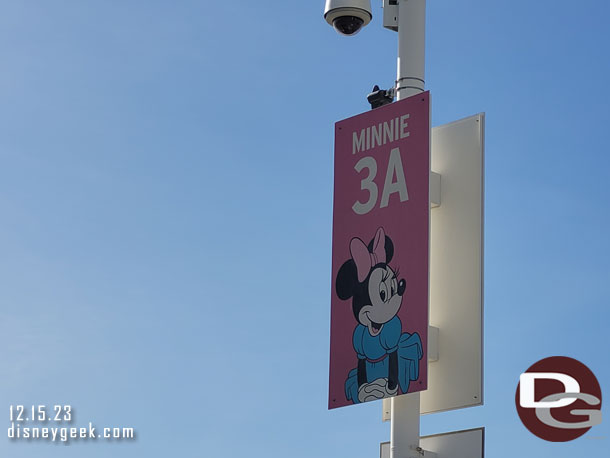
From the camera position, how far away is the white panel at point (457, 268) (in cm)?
732

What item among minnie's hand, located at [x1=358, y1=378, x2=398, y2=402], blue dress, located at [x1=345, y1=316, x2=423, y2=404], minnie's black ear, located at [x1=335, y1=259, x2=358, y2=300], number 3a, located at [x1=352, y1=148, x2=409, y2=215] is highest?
number 3a, located at [x1=352, y1=148, x2=409, y2=215]

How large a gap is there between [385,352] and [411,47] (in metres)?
2.09

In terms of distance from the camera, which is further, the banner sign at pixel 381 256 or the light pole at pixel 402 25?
the light pole at pixel 402 25

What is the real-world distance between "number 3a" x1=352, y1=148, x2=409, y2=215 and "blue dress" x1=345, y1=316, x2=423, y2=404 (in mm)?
785

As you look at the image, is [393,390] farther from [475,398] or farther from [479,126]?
[479,126]

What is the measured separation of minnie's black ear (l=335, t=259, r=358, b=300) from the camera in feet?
25.7

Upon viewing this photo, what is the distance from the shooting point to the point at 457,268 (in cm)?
757

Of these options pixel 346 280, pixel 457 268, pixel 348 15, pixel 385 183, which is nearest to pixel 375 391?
pixel 346 280

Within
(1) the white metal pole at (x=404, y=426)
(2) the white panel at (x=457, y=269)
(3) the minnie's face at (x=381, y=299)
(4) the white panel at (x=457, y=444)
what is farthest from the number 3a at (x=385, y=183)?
(4) the white panel at (x=457, y=444)

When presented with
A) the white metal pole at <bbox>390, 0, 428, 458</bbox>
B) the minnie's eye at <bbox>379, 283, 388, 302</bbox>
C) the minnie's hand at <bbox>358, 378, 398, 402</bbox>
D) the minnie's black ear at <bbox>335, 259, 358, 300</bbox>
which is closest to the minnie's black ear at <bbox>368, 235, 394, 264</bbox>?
the minnie's eye at <bbox>379, 283, 388, 302</bbox>

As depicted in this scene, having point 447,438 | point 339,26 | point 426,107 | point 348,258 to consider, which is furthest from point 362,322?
point 339,26

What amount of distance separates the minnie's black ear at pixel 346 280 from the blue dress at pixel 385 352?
27 centimetres

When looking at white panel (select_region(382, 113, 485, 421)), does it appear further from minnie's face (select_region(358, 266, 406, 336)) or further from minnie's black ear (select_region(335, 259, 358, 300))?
minnie's black ear (select_region(335, 259, 358, 300))

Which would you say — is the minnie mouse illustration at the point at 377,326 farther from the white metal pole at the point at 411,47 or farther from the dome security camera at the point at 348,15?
the dome security camera at the point at 348,15
